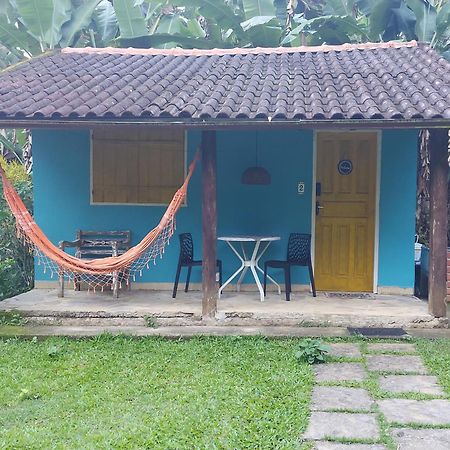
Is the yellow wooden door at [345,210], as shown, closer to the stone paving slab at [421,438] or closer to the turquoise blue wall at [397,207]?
the turquoise blue wall at [397,207]

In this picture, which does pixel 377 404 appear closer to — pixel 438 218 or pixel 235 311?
pixel 235 311

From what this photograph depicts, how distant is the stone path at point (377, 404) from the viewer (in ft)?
11.4

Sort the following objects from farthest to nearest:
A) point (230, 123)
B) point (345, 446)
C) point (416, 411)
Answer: point (230, 123)
point (416, 411)
point (345, 446)

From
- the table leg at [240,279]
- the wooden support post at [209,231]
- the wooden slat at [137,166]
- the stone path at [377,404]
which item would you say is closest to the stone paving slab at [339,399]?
the stone path at [377,404]

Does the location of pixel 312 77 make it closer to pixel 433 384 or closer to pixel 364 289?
pixel 364 289

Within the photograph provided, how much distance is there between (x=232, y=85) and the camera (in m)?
6.88

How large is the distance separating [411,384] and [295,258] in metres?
2.84

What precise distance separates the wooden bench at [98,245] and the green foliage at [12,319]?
2.69 ft

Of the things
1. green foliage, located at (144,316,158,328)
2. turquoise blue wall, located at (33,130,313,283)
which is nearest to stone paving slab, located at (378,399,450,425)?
green foliage, located at (144,316,158,328)

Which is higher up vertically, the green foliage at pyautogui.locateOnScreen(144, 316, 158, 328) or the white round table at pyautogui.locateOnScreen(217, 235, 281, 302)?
the white round table at pyautogui.locateOnScreen(217, 235, 281, 302)

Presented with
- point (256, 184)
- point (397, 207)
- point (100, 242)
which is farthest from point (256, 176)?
point (100, 242)

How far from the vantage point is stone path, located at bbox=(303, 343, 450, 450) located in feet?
11.4

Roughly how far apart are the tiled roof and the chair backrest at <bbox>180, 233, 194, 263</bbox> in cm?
176

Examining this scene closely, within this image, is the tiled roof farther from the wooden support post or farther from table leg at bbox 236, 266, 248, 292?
table leg at bbox 236, 266, 248, 292
